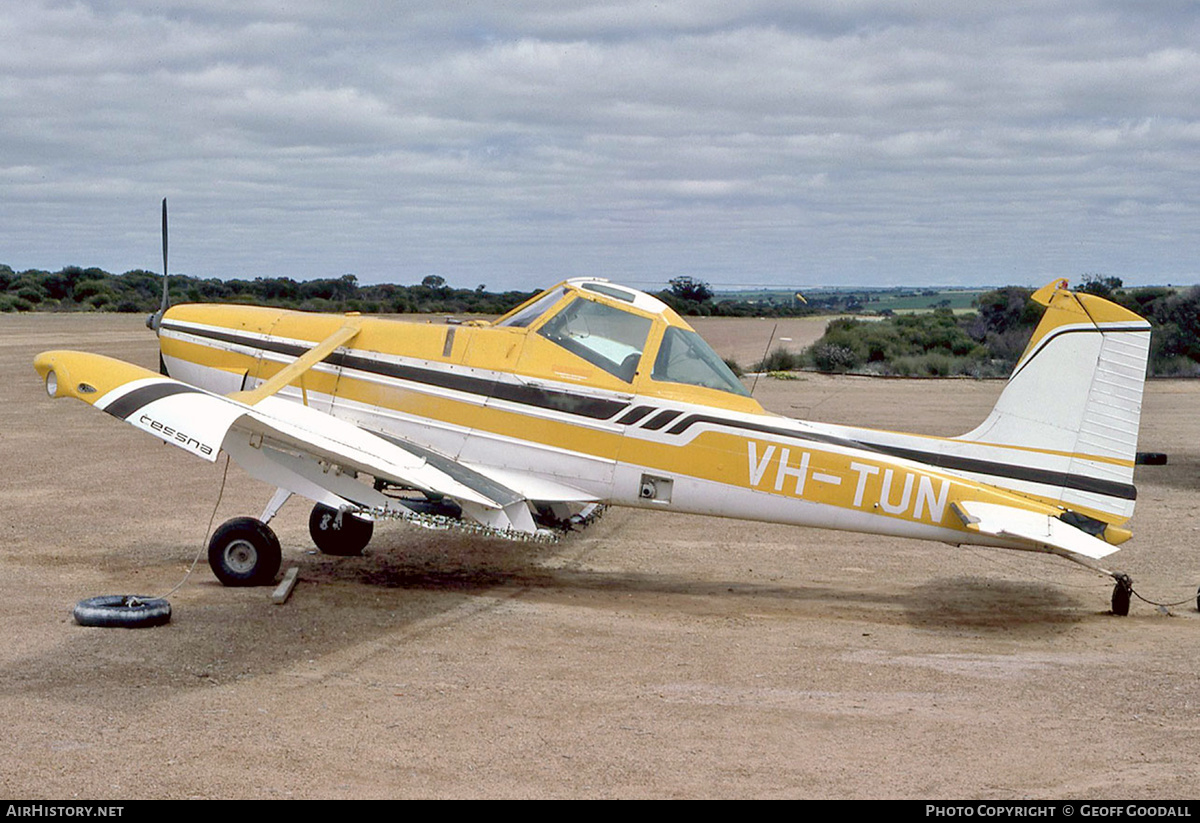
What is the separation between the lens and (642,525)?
13.0 m

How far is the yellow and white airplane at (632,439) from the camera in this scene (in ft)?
29.4

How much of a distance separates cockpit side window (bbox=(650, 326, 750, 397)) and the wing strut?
2.68 meters

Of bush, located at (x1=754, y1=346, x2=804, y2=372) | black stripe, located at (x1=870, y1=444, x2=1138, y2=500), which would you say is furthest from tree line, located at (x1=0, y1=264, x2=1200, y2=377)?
black stripe, located at (x1=870, y1=444, x2=1138, y2=500)

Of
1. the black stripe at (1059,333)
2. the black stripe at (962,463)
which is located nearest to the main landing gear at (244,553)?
the black stripe at (962,463)

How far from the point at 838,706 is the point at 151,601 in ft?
15.8

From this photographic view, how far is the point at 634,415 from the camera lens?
9336 mm

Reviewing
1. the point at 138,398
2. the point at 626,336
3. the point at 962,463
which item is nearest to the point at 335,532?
the point at 138,398

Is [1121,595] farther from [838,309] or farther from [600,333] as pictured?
[838,309]

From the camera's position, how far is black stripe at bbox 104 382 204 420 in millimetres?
7945

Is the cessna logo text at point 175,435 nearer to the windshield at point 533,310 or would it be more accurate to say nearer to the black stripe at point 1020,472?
the windshield at point 533,310
